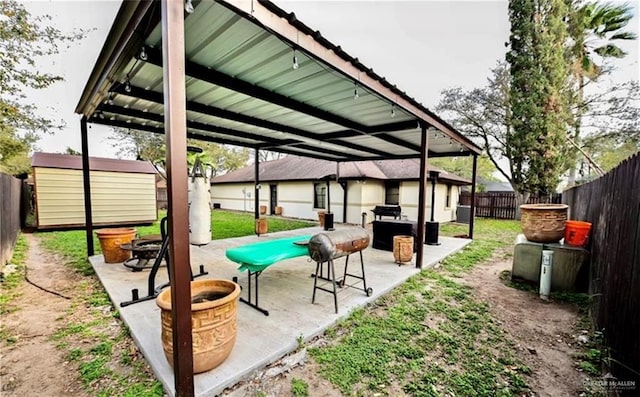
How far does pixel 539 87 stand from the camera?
35.4ft

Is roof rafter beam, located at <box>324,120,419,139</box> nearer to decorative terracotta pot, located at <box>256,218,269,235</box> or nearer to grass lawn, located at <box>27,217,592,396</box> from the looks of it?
grass lawn, located at <box>27,217,592,396</box>

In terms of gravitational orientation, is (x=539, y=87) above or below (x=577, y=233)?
above

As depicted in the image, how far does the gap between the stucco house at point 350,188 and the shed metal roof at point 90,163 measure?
699 centimetres

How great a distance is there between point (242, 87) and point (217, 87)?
1.44 ft

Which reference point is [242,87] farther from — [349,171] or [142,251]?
[349,171]

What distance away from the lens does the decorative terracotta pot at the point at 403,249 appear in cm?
517

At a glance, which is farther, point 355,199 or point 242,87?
point 355,199

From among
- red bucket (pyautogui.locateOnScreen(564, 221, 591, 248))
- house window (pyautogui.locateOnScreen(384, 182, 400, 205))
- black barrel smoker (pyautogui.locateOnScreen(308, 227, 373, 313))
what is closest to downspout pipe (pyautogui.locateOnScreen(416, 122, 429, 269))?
black barrel smoker (pyautogui.locateOnScreen(308, 227, 373, 313))

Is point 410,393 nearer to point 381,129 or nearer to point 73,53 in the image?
point 381,129

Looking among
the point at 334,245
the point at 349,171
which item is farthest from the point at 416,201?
the point at 334,245

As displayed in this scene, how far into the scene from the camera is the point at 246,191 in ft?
59.5

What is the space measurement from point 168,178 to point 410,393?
7.76 ft

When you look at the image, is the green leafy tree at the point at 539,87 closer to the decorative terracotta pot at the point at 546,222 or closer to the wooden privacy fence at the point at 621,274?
the decorative terracotta pot at the point at 546,222

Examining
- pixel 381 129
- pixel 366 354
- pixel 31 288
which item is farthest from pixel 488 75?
pixel 31 288
